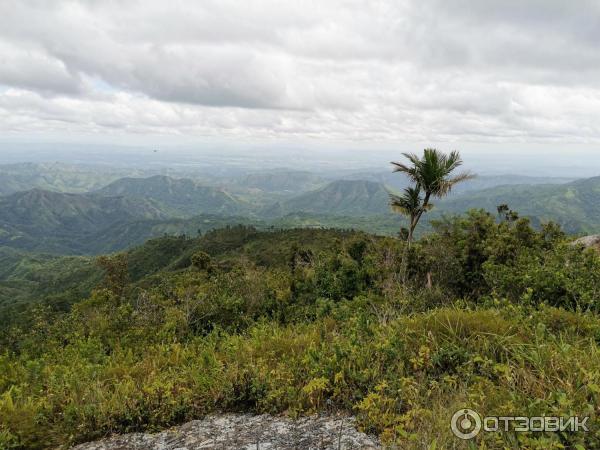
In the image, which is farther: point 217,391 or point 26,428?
point 217,391

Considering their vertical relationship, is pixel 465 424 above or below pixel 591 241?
above

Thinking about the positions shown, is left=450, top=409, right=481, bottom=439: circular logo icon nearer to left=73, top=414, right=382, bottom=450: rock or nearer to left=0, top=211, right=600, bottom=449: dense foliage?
left=0, top=211, right=600, bottom=449: dense foliage

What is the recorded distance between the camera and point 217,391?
535 cm

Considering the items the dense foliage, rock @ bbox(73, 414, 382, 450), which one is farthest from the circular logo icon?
rock @ bbox(73, 414, 382, 450)

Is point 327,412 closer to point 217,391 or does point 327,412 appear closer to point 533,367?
point 217,391

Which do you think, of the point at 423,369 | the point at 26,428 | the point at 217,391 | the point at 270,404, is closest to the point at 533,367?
the point at 423,369

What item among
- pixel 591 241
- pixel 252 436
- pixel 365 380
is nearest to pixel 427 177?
pixel 591 241

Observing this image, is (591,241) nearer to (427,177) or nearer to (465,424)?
(427,177)

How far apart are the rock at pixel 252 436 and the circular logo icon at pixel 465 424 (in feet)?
2.78

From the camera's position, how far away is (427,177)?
19.1 metres

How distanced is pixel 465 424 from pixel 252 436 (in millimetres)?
2375

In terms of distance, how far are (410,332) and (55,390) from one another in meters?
5.34

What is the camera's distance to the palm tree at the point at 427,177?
18859 mm

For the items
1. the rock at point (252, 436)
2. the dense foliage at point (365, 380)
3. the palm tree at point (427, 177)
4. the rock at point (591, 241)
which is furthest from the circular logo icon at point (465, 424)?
the rock at point (591, 241)
